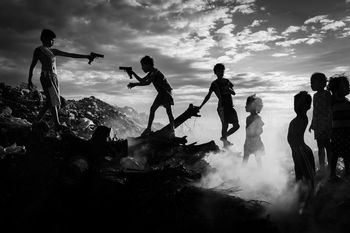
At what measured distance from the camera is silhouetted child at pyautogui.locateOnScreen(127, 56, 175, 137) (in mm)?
7016

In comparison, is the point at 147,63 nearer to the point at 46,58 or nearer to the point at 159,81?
the point at 159,81

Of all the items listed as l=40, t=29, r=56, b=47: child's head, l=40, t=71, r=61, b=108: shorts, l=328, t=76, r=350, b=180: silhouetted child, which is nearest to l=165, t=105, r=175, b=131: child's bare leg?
l=40, t=71, r=61, b=108: shorts

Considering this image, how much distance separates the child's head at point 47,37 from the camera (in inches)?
241

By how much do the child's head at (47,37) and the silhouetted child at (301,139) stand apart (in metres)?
4.85

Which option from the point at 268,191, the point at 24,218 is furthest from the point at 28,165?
the point at 268,191

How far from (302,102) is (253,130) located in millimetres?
2076

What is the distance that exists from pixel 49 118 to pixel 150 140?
165 inches

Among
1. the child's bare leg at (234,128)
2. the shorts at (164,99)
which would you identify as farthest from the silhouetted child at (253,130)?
the shorts at (164,99)

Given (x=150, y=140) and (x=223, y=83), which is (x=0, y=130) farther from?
(x=223, y=83)

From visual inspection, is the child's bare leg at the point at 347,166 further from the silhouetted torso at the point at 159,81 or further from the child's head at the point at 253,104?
the silhouetted torso at the point at 159,81

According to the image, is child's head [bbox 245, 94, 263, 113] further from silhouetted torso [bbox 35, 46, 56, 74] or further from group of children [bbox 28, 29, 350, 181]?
silhouetted torso [bbox 35, 46, 56, 74]

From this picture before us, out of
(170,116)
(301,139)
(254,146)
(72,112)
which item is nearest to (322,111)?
(301,139)

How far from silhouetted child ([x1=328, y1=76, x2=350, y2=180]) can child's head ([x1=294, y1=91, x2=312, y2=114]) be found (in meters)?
0.59

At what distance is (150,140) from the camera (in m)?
6.36
